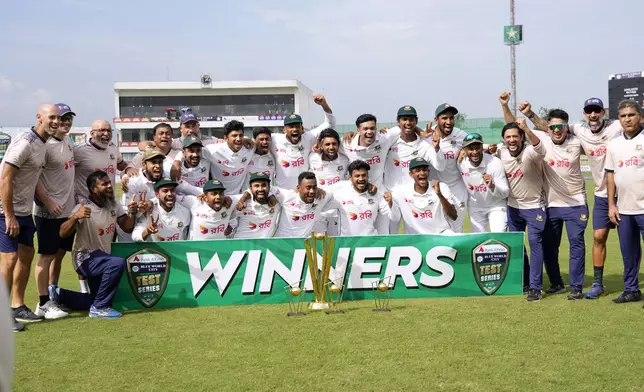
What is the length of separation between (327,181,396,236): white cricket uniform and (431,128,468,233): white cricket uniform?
3.15 feet

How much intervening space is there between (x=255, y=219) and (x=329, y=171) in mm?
1259

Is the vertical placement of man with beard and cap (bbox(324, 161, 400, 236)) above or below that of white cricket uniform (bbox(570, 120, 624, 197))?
below

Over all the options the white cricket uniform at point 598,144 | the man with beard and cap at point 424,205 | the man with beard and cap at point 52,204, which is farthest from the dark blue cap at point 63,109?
the white cricket uniform at point 598,144

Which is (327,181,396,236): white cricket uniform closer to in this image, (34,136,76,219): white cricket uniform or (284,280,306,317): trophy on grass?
(284,280,306,317): trophy on grass

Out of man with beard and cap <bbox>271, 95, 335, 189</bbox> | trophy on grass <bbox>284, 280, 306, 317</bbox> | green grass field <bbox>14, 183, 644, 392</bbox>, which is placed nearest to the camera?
green grass field <bbox>14, 183, 644, 392</bbox>

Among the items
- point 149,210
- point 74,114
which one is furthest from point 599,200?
point 74,114

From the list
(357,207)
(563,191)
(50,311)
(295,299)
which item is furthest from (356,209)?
(50,311)

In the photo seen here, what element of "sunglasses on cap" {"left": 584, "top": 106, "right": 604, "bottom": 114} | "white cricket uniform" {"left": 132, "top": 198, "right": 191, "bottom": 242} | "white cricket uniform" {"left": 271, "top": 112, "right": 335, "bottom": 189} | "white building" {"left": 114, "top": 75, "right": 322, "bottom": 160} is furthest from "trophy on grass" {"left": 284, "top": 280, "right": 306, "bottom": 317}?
"white building" {"left": 114, "top": 75, "right": 322, "bottom": 160}

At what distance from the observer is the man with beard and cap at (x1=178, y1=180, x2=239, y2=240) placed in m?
7.39

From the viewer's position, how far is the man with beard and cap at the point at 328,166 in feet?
26.3

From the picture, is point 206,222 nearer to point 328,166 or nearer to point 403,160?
point 328,166

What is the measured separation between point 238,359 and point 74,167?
3.73 m

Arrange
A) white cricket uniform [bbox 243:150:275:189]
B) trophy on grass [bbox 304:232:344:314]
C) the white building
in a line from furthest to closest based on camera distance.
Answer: the white building, white cricket uniform [bbox 243:150:275:189], trophy on grass [bbox 304:232:344:314]

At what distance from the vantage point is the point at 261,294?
7.08 meters
